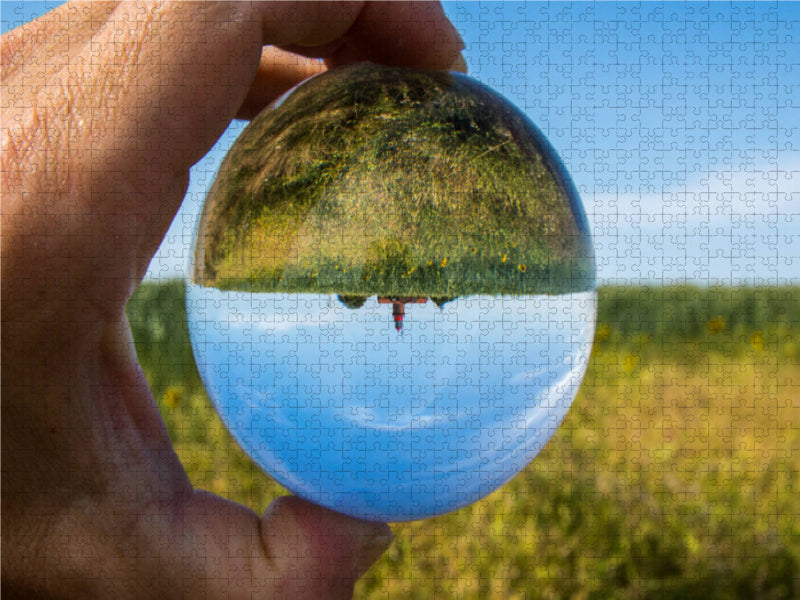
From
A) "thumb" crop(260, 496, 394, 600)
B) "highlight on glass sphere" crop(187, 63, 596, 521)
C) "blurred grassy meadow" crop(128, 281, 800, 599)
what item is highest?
"highlight on glass sphere" crop(187, 63, 596, 521)

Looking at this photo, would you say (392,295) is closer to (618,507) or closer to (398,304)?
(398,304)

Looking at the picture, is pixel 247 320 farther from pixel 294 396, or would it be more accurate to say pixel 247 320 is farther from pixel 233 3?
pixel 233 3

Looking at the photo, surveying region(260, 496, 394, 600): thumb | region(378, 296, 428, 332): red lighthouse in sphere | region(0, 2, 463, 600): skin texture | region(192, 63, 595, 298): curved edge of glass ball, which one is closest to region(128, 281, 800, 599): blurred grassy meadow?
region(192, 63, 595, 298): curved edge of glass ball

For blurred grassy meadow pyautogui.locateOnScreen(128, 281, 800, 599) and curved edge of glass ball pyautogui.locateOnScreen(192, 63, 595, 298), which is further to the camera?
blurred grassy meadow pyautogui.locateOnScreen(128, 281, 800, 599)

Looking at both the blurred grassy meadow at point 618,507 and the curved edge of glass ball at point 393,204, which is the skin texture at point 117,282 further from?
the blurred grassy meadow at point 618,507

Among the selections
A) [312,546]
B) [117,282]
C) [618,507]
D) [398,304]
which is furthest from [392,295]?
[618,507]

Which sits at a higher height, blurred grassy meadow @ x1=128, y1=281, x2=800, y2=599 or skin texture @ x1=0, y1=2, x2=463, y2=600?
skin texture @ x1=0, y1=2, x2=463, y2=600

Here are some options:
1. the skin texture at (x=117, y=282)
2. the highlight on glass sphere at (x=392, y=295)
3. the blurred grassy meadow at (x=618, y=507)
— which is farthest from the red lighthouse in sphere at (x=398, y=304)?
the blurred grassy meadow at (x=618, y=507)

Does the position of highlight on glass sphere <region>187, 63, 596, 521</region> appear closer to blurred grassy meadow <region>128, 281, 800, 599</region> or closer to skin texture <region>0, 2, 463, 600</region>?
skin texture <region>0, 2, 463, 600</region>

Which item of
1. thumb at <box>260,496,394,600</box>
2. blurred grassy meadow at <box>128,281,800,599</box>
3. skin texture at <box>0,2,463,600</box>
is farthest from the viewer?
blurred grassy meadow at <box>128,281,800,599</box>
